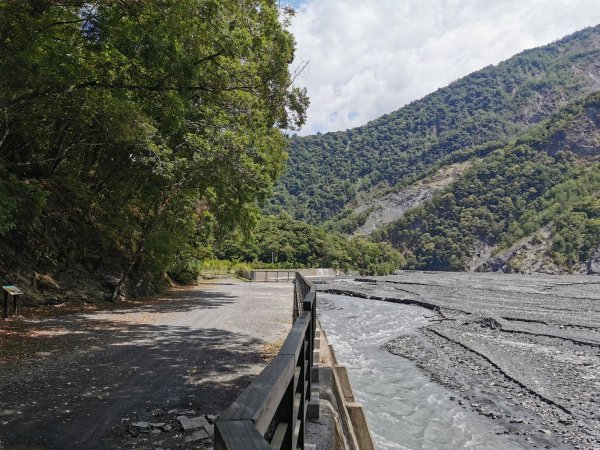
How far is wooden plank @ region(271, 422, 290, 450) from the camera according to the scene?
2018 millimetres

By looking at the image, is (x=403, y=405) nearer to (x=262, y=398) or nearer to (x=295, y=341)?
(x=295, y=341)

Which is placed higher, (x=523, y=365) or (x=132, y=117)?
(x=132, y=117)

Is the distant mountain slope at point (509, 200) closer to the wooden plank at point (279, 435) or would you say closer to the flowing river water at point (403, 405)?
the flowing river water at point (403, 405)

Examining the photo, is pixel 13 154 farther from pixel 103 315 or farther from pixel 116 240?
pixel 103 315

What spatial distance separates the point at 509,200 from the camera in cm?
16450

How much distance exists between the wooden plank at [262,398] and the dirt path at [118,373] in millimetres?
3102

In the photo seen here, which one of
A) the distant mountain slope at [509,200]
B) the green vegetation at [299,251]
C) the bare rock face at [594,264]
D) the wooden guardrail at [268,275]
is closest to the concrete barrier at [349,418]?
the wooden guardrail at [268,275]

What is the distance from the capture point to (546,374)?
17047mm

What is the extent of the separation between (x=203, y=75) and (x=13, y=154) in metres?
9.24

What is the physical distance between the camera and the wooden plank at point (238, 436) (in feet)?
3.95

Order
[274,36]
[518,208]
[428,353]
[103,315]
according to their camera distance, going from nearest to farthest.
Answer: [274,36] < [103,315] < [428,353] < [518,208]

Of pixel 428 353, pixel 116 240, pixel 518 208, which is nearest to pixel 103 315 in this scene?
pixel 116 240

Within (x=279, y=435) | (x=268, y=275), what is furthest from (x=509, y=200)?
(x=279, y=435)

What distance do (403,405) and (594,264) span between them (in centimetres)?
12294
